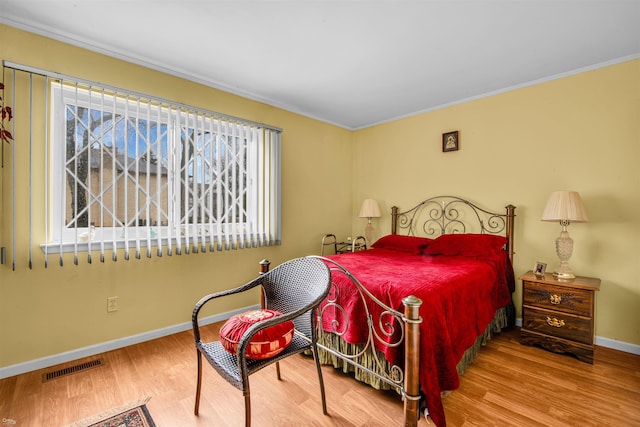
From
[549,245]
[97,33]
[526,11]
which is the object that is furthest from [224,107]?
[549,245]

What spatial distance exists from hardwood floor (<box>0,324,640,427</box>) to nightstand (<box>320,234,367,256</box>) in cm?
199

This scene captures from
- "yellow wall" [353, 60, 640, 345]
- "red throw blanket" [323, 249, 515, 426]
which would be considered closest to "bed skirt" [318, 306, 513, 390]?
"red throw blanket" [323, 249, 515, 426]

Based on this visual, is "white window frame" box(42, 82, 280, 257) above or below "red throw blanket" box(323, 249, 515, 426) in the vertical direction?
above

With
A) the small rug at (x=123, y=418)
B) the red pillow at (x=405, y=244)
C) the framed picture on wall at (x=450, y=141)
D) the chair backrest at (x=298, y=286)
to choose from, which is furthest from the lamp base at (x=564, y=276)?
the small rug at (x=123, y=418)

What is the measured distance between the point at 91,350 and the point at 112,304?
366 mm

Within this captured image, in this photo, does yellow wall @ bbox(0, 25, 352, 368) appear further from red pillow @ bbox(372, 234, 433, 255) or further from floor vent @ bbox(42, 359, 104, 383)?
red pillow @ bbox(372, 234, 433, 255)

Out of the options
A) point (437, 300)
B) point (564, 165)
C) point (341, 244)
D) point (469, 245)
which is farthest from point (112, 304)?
point (564, 165)

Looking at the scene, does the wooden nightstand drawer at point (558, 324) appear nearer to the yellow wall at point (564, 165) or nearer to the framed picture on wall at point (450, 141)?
the yellow wall at point (564, 165)

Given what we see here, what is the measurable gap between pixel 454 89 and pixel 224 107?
2479mm

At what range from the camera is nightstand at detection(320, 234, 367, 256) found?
165 inches

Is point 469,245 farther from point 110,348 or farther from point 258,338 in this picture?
point 110,348

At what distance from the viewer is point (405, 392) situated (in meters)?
1.44

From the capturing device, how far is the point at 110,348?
2447mm

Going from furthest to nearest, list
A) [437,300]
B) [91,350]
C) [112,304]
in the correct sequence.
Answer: [112,304] < [91,350] < [437,300]
